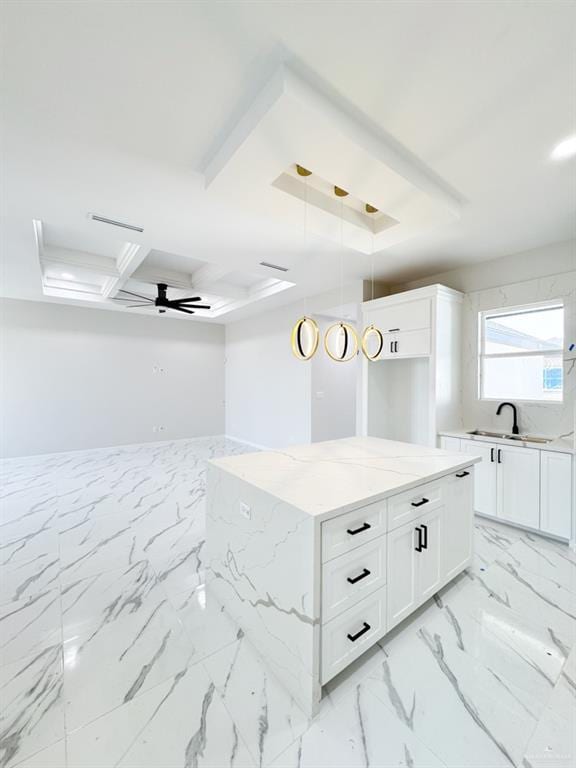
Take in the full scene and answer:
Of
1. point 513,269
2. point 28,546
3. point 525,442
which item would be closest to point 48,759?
point 28,546

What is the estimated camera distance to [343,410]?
6.04 m

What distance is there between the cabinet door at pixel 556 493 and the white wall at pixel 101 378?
6.17m

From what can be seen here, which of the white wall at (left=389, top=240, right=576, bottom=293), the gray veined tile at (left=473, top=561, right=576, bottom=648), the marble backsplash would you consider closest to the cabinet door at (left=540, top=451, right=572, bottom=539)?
the marble backsplash

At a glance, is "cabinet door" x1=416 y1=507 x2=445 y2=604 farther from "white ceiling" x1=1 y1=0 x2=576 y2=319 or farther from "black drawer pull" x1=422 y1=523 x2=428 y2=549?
"white ceiling" x1=1 y1=0 x2=576 y2=319

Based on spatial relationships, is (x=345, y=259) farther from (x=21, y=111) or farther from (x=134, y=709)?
(x=134, y=709)

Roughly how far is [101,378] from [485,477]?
6.38m

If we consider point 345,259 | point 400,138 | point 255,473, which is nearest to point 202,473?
point 255,473

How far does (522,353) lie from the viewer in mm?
3312

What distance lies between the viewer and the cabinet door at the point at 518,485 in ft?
9.18

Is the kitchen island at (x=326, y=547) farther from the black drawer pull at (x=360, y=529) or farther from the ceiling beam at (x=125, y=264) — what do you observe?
the ceiling beam at (x=125, y=264)

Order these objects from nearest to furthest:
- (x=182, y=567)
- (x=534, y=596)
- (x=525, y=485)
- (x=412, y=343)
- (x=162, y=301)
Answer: (x=534, y=596), (x=182, y=567), (x=525, y=485), (x=412, y=343), (x=162, y=301)

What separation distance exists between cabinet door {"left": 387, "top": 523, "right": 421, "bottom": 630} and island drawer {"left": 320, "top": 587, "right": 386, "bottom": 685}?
8 cm

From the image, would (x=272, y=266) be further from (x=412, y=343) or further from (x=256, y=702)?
(x=256, y=702)

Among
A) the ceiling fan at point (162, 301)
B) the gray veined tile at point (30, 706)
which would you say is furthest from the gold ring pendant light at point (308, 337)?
the ceiling fan at point (162, 301)
